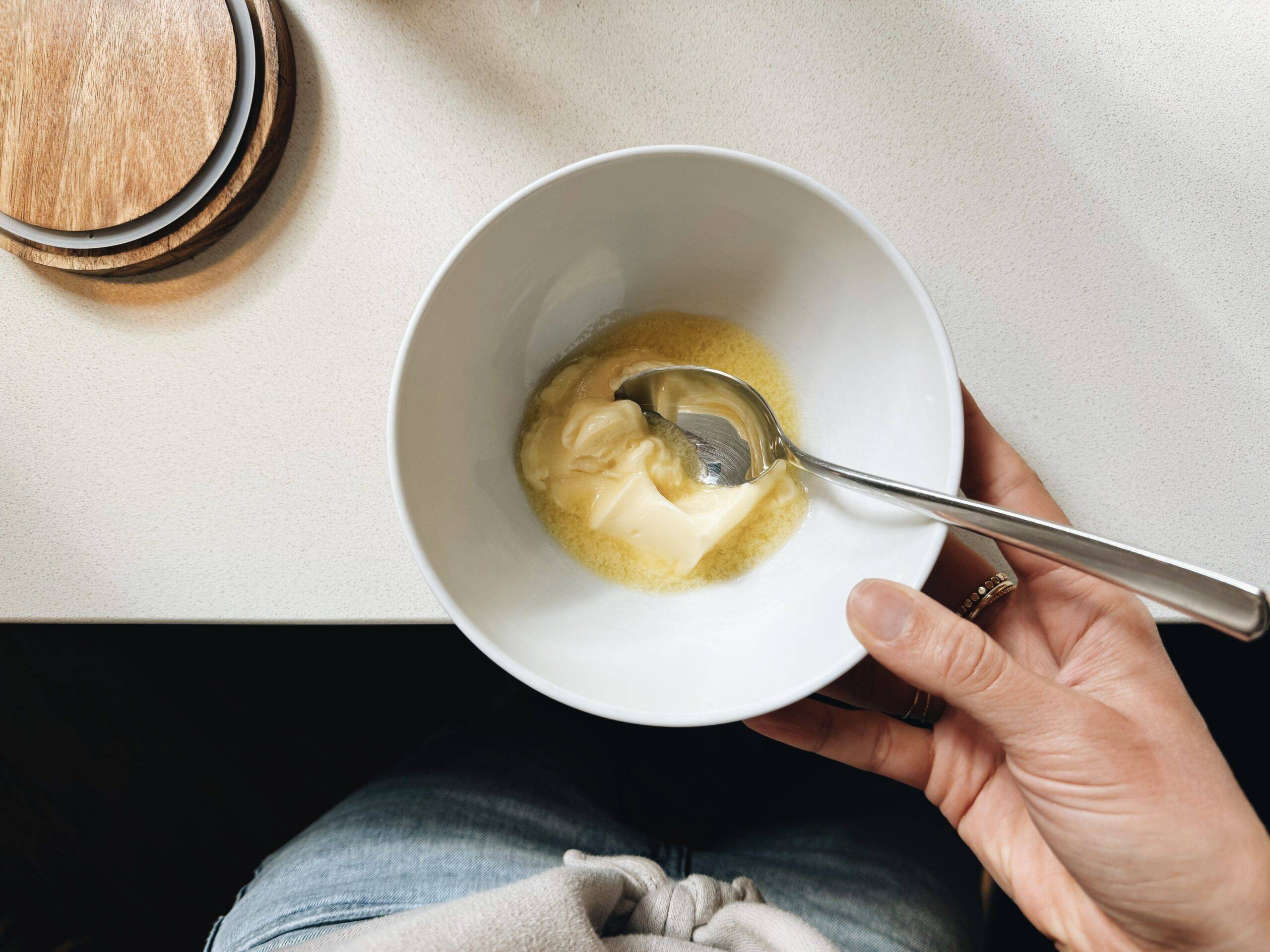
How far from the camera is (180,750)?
1276 millimetres

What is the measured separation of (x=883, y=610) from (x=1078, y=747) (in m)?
0.19

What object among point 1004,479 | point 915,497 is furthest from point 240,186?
point 1004,479

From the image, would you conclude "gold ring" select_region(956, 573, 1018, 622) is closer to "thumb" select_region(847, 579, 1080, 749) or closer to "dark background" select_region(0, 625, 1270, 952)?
"thumb" select_region(847, 579, 1080, 749)

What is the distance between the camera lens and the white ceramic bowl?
576mm

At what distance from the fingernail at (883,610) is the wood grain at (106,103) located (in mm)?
703

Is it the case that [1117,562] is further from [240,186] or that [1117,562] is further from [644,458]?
[240,186]

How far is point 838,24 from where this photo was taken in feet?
2.38

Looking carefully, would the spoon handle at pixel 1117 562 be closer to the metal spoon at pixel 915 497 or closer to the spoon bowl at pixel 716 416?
the metal spoon at pixel 915 497

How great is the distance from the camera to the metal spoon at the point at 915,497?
1.51 ft

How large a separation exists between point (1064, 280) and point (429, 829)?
91 cm

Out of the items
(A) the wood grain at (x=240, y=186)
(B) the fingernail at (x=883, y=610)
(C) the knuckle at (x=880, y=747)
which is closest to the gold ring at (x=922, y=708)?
(C) the knuckle at (x=880, y=747)

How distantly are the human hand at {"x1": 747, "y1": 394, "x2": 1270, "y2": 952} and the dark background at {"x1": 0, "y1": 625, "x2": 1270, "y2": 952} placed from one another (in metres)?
0.84

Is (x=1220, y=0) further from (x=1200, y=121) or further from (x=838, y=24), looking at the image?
(x=838, y=24)

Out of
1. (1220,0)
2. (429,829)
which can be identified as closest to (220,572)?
(429,829)
